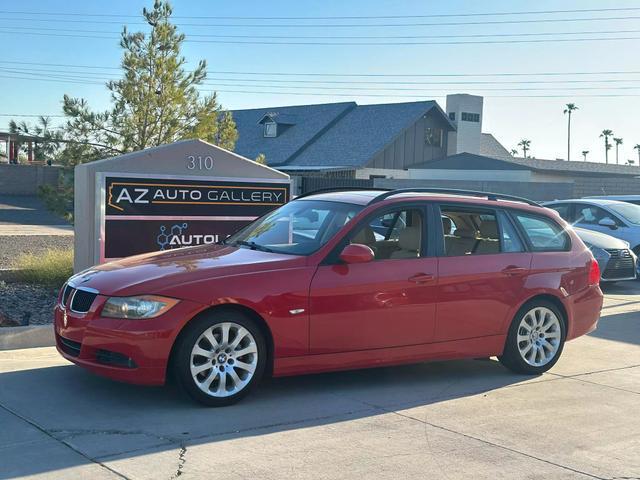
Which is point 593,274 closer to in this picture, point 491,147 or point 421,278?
point 421,278

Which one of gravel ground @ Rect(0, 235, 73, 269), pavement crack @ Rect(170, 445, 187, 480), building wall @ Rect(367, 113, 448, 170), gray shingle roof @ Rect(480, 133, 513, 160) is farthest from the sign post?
gray shingle roof @ Rect(480, 133, 513, 160)

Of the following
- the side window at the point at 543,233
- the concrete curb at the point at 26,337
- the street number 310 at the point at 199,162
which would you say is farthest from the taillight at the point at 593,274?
the concrete curb at the point at 26,337

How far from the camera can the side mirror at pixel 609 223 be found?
15672mm

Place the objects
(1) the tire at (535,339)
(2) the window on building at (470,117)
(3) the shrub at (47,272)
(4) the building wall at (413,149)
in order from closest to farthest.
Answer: (1) the tire at (535,339)
(3) the shrub at (47,272)
(4) the building wall at (413,149)
(2) the window on building at (470,117)

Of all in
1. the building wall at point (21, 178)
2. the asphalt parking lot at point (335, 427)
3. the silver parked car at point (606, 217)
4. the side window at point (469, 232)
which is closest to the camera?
the asphalt parking lot at point (335, 427)

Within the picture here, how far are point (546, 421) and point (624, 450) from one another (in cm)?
70

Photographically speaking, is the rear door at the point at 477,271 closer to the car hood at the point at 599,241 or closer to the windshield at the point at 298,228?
the windshield at the point at 298,228

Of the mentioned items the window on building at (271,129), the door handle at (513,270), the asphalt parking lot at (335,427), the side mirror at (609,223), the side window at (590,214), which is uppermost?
the window on building at (271,129)

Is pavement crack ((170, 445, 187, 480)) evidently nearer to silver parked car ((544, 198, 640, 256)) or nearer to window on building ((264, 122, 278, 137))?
silver parked car ((544, 198, 640, 256))

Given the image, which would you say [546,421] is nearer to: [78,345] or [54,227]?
[78,345]

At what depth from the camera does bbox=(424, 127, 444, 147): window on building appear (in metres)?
44.7

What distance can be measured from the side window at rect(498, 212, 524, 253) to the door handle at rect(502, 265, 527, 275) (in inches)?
7.3

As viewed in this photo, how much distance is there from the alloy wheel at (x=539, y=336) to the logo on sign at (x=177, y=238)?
4.19 meters

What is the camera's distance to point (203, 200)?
10.1m
